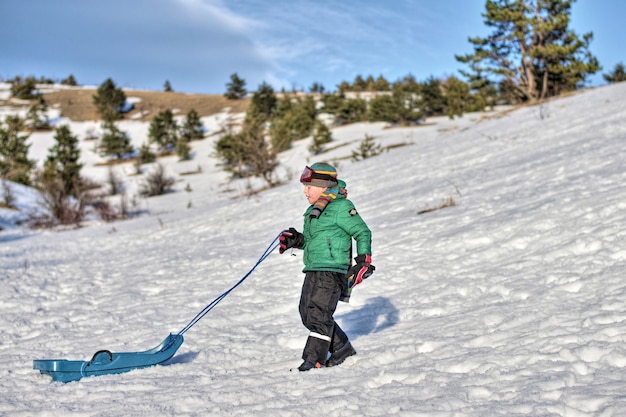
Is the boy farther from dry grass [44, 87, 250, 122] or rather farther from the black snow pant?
dry grass [44, 87, 250, 122]

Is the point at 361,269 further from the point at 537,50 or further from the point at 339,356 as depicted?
the point at 537,50

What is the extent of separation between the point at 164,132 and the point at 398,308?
4091 cm

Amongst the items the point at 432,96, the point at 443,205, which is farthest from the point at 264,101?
the point at 443,205

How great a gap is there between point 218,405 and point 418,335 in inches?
68.7

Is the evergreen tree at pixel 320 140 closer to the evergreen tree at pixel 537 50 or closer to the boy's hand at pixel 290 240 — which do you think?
the evergreen tree at pixel 537 50

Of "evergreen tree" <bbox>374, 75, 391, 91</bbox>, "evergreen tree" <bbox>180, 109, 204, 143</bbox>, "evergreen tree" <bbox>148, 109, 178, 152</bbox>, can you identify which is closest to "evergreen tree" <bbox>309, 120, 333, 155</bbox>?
"evergreen tree" <bbox>148, 109, 178, 152</bbox>

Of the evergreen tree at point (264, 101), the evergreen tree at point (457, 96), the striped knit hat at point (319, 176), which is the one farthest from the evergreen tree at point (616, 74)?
the striped knit hat at point (319, 176)

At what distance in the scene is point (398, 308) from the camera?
16.8ft

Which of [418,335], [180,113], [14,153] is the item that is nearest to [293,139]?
[14,153]

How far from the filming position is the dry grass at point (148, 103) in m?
54.0

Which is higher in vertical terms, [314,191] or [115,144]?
[115,144]

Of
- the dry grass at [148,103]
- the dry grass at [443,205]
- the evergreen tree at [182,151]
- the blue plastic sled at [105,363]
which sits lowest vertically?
the blue plastic sled at [105,363]

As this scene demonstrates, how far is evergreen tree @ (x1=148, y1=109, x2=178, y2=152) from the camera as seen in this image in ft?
140

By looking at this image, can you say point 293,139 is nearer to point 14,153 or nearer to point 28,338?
point 14,153
